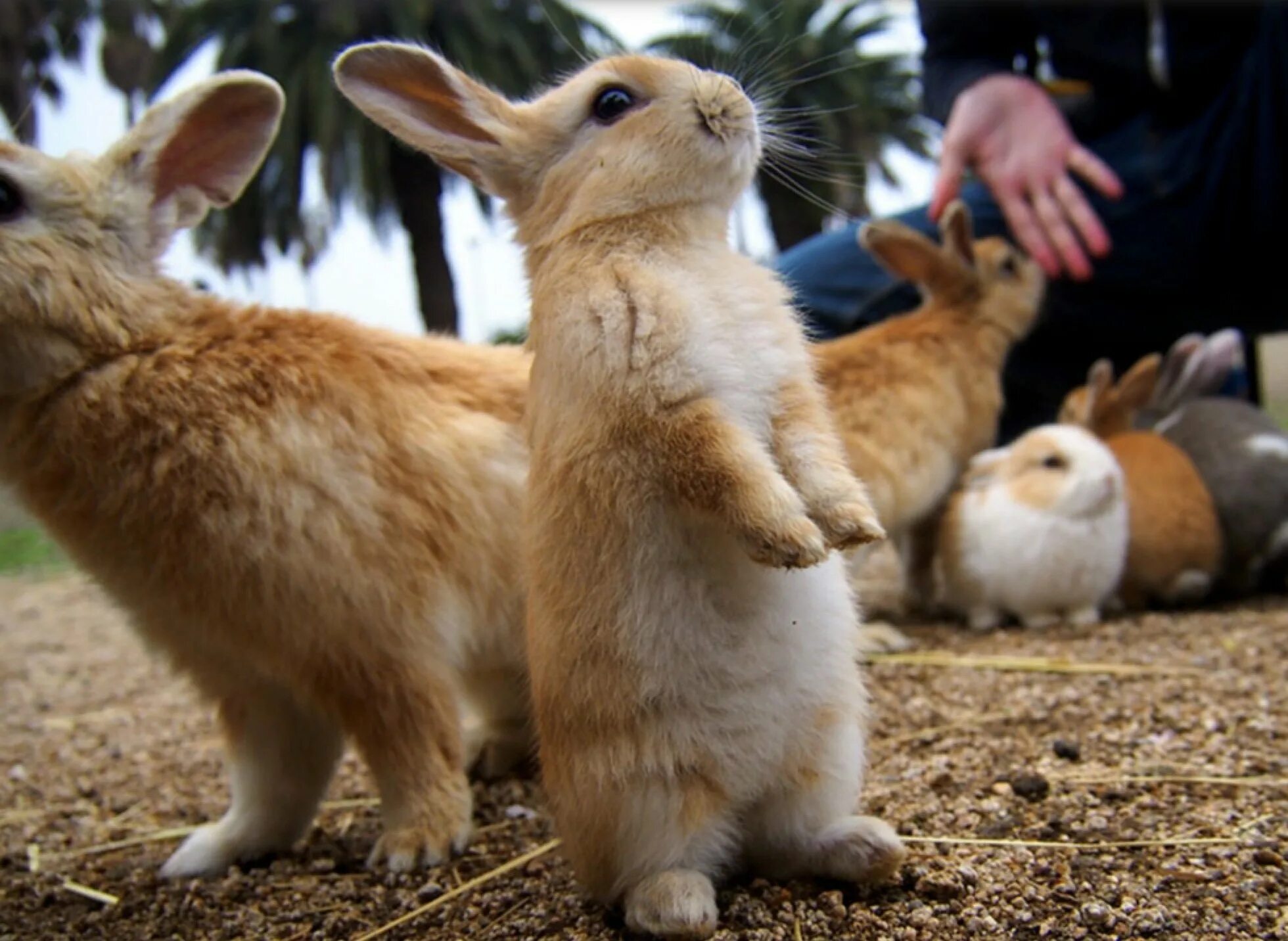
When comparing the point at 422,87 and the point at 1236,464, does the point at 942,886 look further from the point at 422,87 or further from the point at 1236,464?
the point at 1236,464

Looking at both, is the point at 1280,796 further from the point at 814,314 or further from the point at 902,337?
the point at 814,314

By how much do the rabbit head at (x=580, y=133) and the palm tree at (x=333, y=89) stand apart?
1245mm

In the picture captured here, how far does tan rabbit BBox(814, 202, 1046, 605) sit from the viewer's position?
3.90 metres

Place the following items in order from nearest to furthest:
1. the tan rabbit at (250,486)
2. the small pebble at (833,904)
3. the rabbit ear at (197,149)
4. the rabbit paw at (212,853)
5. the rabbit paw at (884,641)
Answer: the small pebble at (833,904), the tan rabbit at (250,486), the rabbit paw at (212,853), the rabbit ear at (197,149), the rabbit paw at (884,641)

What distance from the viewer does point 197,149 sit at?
2.42 meters

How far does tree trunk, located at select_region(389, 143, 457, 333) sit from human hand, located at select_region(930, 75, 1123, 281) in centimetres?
200

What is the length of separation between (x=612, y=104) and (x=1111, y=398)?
3.47 m

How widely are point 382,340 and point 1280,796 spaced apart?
1.96 meters

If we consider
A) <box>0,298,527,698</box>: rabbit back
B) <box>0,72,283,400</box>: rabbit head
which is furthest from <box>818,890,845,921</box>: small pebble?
<box>0,72,283,400</box>: rabbit head

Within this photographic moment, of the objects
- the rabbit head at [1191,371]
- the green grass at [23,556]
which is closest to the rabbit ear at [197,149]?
the rabbit head at [1191,371]

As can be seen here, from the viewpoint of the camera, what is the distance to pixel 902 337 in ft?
13.7

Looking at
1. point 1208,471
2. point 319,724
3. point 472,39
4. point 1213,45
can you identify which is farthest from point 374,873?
point 1213,45

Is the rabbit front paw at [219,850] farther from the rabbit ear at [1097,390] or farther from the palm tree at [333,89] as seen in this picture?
the rabbit ear at [1097,390]

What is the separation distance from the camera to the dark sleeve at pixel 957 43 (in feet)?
14.5
